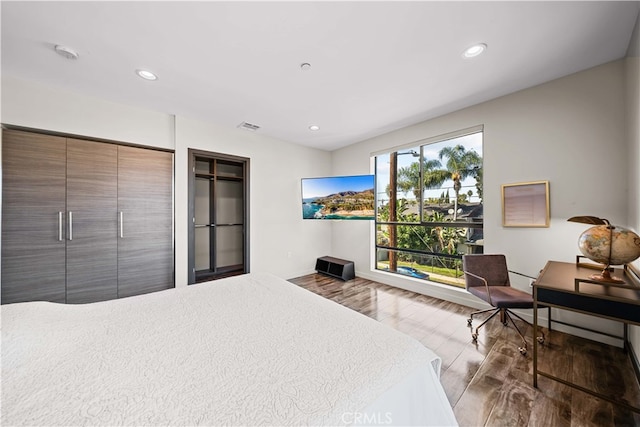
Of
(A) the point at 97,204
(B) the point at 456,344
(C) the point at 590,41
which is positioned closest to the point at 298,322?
(B) the point at 456,344

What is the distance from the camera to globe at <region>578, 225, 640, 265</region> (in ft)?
4.88

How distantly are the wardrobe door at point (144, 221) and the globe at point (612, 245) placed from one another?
4295 millimetres

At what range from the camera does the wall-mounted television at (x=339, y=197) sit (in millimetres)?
4020

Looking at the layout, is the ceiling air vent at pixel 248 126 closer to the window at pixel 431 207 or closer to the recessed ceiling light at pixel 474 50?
the window at pixel 431 207

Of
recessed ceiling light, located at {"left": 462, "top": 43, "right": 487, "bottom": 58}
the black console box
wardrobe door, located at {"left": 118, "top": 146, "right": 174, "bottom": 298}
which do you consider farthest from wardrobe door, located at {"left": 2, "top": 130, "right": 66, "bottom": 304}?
recessed ceiling light, located at {"left": 462, "top": 43, "right": 487, "bottom": 58}

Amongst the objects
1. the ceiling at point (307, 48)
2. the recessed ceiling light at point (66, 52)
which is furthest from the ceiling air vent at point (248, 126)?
the recessed ceiling light at point (66, 52)

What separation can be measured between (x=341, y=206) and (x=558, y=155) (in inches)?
110

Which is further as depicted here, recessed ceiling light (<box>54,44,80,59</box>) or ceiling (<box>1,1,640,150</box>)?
recessed ceiling light (<box>54,44,80,59</box>)

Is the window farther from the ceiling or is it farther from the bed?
the bed

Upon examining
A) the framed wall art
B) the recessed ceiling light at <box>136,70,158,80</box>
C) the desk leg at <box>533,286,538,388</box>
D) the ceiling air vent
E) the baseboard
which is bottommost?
the baseboard

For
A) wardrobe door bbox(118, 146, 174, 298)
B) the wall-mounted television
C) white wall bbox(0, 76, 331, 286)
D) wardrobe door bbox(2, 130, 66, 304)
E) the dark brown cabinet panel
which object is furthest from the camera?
the wall-mounted television

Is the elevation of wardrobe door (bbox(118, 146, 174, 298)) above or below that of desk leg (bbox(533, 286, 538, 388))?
above

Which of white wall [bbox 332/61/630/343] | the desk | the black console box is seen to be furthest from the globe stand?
the black console box

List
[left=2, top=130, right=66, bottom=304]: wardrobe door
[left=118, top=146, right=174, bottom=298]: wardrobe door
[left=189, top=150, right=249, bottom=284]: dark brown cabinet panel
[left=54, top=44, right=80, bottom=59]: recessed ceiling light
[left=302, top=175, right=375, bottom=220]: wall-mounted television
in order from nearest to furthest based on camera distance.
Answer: [left=54, top=44, right=80, bottom=59]: recessed ceiling light < [left=2, top=130, right=66, bottom=304]: wardrobe door < [left=118, top=146, right=174, bottom=298]: wardrobe door < [left=189, top=150, right=249, bottom=284]: dark brown cabinet panel < [left=302, top=175, right=375, bottom=220]: wall-mounted television
